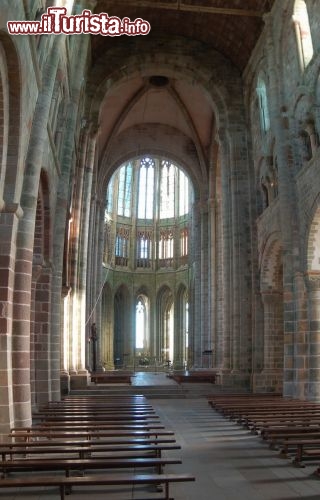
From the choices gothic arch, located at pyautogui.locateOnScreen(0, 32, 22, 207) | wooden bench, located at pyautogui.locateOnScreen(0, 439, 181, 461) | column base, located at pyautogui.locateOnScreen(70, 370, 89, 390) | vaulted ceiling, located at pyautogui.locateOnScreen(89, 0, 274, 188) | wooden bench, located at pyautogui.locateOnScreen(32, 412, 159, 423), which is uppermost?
vaulted ceiling, located at pyautogui.locateOnScreen(89, 0, 274, 188)

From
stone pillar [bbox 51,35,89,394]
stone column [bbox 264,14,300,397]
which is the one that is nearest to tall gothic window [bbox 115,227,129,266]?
stone pillar [bbox 51,35,89,394]

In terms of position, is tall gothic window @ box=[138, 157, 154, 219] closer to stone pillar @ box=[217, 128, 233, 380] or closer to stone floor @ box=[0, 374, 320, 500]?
stone pillar @ box=[217, 128, 233, 380]

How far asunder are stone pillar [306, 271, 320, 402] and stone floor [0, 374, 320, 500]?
566cm

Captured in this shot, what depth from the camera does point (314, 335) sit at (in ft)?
55.1

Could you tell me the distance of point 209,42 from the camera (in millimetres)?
25578

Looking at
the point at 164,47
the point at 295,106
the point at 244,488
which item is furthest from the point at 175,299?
the point at 244,488

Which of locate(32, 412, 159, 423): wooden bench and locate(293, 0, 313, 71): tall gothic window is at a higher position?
locate(293, 0, 313, 71): tall gothic window

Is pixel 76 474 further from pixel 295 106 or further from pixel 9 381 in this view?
pixel 295 106

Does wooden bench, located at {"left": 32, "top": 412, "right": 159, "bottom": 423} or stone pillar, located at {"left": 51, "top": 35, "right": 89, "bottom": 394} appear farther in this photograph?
stone pillar, located at {"left": 51, "top": 35, "right": 89, "bottom": 394}

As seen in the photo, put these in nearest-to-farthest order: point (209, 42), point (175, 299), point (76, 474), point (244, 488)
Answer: point (244, 488) < point (76, 474) < point (209, 42) < point (175, 299)

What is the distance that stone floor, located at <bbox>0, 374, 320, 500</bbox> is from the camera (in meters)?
6.38

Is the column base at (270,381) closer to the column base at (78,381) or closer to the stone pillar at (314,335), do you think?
the stone pillar at (314,335)

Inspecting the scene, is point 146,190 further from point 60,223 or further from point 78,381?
point 60,223

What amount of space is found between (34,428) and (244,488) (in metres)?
3.97
